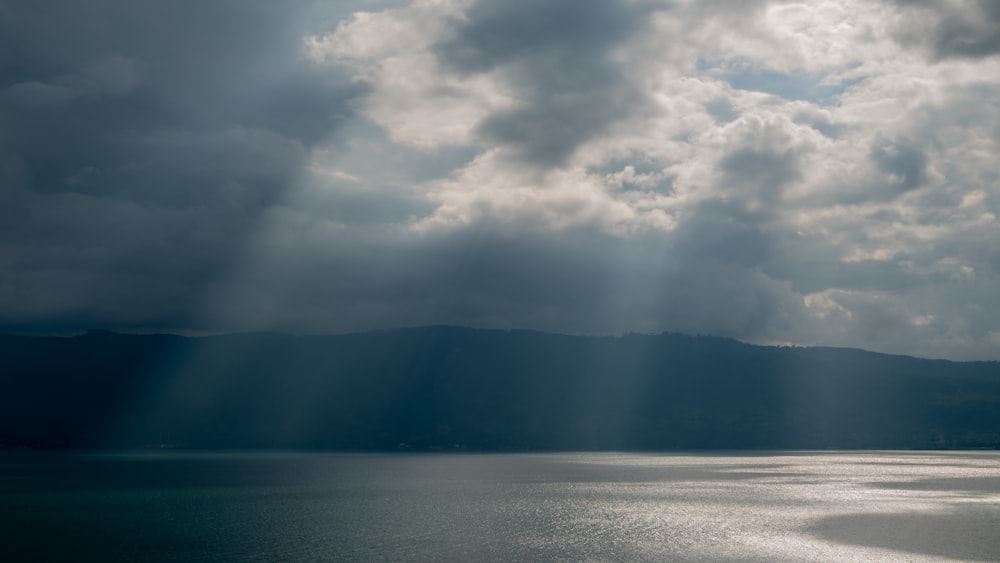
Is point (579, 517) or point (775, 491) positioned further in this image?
point (775, 491)

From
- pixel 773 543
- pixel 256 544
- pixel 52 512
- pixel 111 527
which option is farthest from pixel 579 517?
pixel 52 512

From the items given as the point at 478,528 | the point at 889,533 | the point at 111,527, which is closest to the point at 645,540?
the point at 478,528

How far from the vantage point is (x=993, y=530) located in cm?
11162

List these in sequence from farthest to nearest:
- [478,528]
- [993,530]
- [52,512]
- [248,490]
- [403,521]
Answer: [248,490] → [52,512] → [403,521] → [478,528] → [993,530]

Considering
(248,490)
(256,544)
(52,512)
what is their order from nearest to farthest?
(256,544), (52,512), (248,490)

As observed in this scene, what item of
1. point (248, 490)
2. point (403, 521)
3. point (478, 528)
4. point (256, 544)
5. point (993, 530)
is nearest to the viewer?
point (256, 544)

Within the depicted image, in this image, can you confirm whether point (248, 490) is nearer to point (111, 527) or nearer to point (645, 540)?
point (111, 527)

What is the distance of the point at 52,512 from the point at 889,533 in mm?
134834

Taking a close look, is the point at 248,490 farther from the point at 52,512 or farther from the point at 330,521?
the point at 330,521

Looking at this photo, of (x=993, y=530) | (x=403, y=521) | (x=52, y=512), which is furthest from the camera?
(x=52, y=512)

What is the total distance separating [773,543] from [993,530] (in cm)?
3518

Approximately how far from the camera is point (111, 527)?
11681 cm

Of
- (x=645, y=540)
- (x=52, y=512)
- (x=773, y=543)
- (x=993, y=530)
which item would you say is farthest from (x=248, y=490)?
(x=993, y=530)

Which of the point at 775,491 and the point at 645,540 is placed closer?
the point at 645,540
